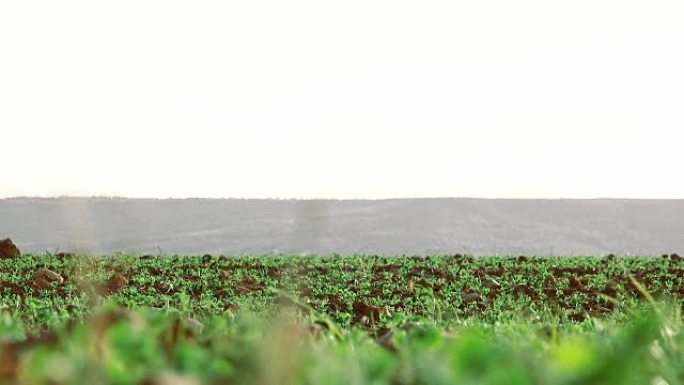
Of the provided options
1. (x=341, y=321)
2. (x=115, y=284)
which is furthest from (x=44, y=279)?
(x=341, y=321)

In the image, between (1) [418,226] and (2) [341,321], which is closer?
(2) [341,321]

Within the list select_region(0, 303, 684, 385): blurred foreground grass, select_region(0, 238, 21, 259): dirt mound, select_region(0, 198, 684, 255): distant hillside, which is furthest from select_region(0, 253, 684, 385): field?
select_region(0, 198, 684, 255): distant hillside

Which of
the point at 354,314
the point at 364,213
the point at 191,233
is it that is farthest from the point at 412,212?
the point at 354,314

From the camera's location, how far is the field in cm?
172

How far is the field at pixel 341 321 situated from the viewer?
5.64 feet

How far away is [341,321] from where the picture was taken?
10188mm

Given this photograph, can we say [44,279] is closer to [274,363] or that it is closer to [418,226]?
[274,363]

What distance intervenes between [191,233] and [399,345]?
46207mm

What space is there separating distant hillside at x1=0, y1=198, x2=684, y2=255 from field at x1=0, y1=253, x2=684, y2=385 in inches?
1006

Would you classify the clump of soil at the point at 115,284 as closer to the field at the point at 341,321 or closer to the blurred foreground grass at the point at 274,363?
the field at the point at 341,321

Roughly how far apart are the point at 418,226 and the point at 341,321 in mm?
38972

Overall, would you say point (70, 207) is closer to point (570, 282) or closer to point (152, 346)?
point (152, 346)

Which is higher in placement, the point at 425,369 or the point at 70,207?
the point at 70,207

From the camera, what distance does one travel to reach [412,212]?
2013 inches
